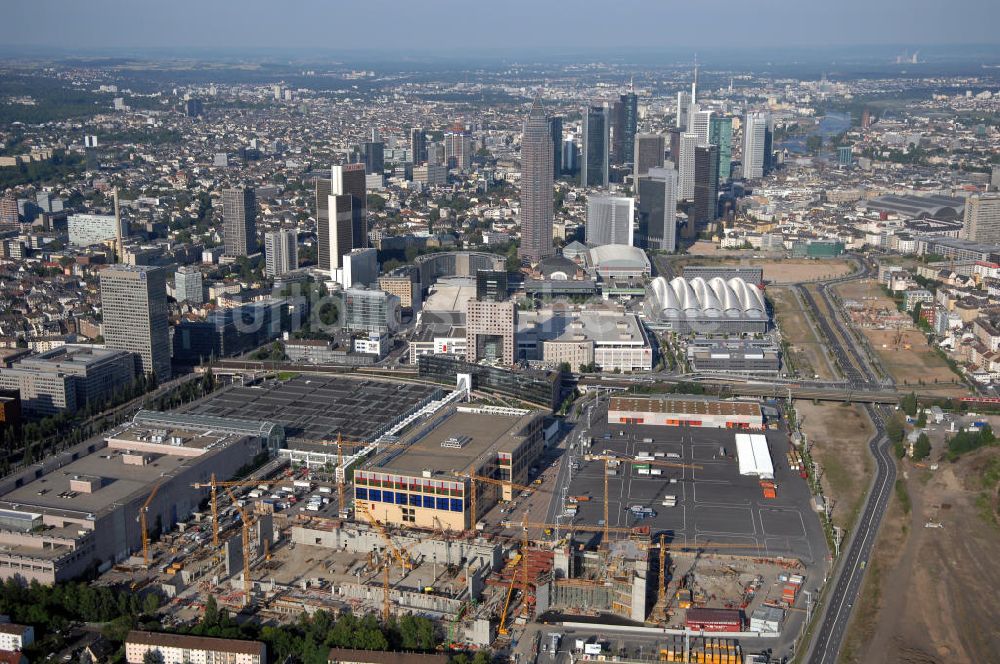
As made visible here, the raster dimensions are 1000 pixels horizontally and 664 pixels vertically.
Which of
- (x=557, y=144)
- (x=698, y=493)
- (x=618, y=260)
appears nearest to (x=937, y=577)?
(x=698, y=493)

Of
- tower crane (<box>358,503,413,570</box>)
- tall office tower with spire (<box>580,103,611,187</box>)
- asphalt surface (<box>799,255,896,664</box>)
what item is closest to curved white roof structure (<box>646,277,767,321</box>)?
asphalt surface (<box>799,255,896,664</box>)

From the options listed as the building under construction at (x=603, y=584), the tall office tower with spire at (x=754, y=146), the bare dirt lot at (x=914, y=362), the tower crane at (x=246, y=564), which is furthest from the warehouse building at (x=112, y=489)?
the tall office tower with spire at (x=754, y=146)

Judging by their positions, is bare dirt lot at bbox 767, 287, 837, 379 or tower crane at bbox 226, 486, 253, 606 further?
bare dirt lot at bbox 767, 287, 837, 379

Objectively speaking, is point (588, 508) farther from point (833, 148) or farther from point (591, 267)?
point (833, 148)

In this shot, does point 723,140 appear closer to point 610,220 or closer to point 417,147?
point 417,147

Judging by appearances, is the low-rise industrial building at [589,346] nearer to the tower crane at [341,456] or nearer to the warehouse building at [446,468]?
the warehouse building at [446,468]

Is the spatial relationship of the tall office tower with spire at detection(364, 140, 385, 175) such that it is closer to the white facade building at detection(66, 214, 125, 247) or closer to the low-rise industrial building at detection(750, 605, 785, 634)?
the white facade building at detection(66, 214, 125, 247)
